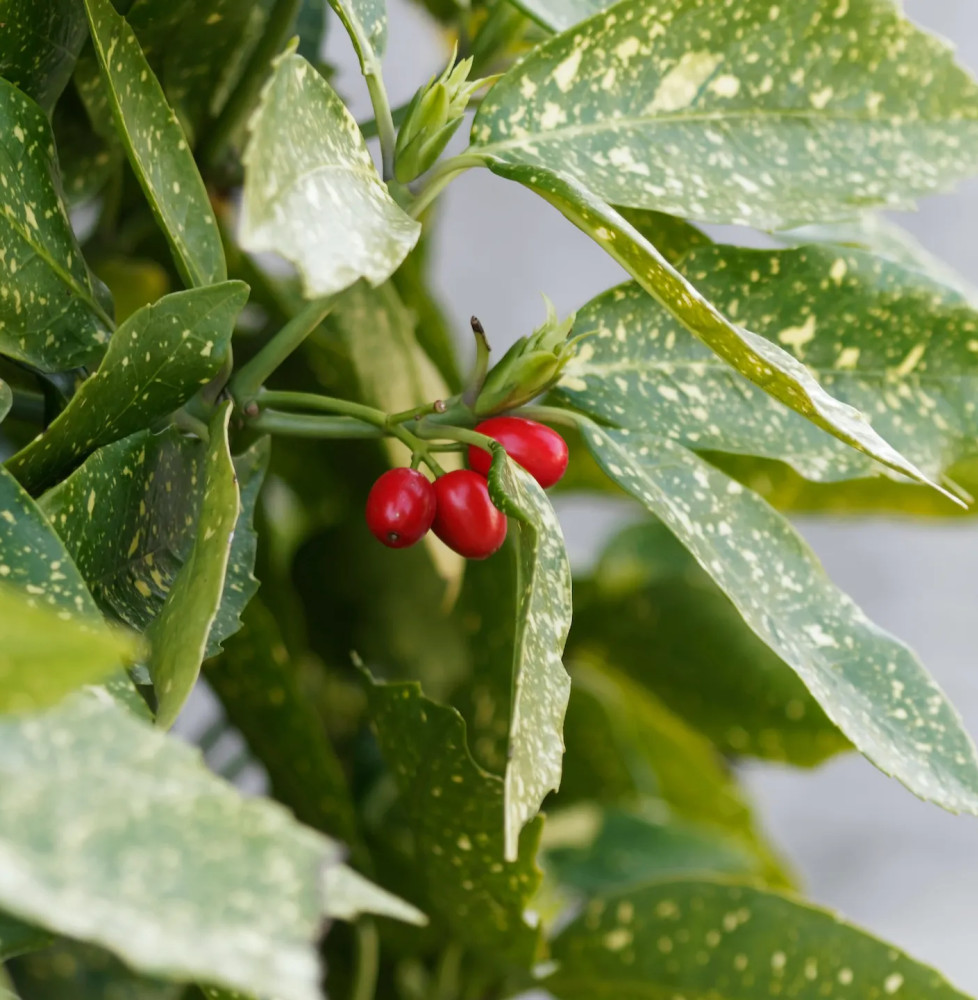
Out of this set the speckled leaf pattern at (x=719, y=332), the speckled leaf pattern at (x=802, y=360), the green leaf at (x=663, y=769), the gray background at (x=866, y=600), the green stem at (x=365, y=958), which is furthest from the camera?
the gray background at (x=866, y=600)

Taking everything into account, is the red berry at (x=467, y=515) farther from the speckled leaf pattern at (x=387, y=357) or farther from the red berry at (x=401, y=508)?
the speckled leaf pattern at (x=387, y=357)

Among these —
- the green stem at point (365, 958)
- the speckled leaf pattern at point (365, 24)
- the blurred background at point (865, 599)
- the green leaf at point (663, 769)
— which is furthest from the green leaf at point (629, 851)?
the blurred background at point (865, 599)

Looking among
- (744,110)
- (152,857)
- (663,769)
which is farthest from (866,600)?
(152,857)

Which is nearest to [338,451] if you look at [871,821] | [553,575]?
[553,575]

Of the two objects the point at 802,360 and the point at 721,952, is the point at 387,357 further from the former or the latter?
the point at 721,952

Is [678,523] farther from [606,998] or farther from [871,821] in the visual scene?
[871,821]
